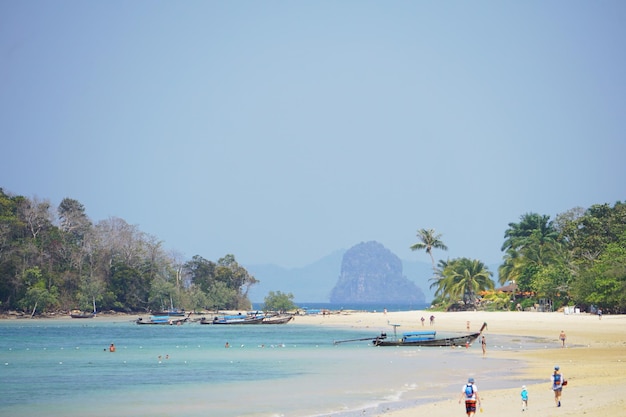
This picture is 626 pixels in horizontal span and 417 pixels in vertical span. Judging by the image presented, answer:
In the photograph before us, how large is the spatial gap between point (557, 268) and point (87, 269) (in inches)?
2625

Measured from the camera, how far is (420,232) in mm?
114438

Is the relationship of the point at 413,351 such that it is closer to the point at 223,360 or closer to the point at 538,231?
the point at 223,360

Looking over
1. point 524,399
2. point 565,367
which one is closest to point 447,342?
point 565,367

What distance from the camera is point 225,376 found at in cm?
3725

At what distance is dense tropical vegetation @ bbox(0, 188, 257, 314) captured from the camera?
103562 millimetres

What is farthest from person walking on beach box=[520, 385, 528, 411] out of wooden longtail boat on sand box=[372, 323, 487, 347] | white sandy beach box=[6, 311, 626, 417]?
wooden longtail boat on sand box=[372, 323, 487, 347]

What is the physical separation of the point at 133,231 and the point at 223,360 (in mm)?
74165

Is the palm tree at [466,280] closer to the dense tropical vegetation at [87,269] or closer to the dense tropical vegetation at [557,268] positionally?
the dense tropical vegetation at [557,268]

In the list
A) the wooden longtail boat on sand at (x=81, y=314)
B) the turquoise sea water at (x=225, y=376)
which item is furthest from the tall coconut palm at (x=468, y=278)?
the wooden longtail boat on sand at (x=81, y=314)

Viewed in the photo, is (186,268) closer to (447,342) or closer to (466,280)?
(466,280)

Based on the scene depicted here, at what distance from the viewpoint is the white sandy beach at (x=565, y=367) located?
882 inches

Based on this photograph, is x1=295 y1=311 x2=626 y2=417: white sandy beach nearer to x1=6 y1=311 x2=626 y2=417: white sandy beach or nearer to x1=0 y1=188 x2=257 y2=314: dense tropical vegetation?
x1=6 y1=311 x2=626 y2=417: white sandy beach

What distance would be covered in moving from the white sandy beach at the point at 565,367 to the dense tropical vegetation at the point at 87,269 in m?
52.2

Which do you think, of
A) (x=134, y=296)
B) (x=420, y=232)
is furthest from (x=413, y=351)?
(x=134, y=296)
